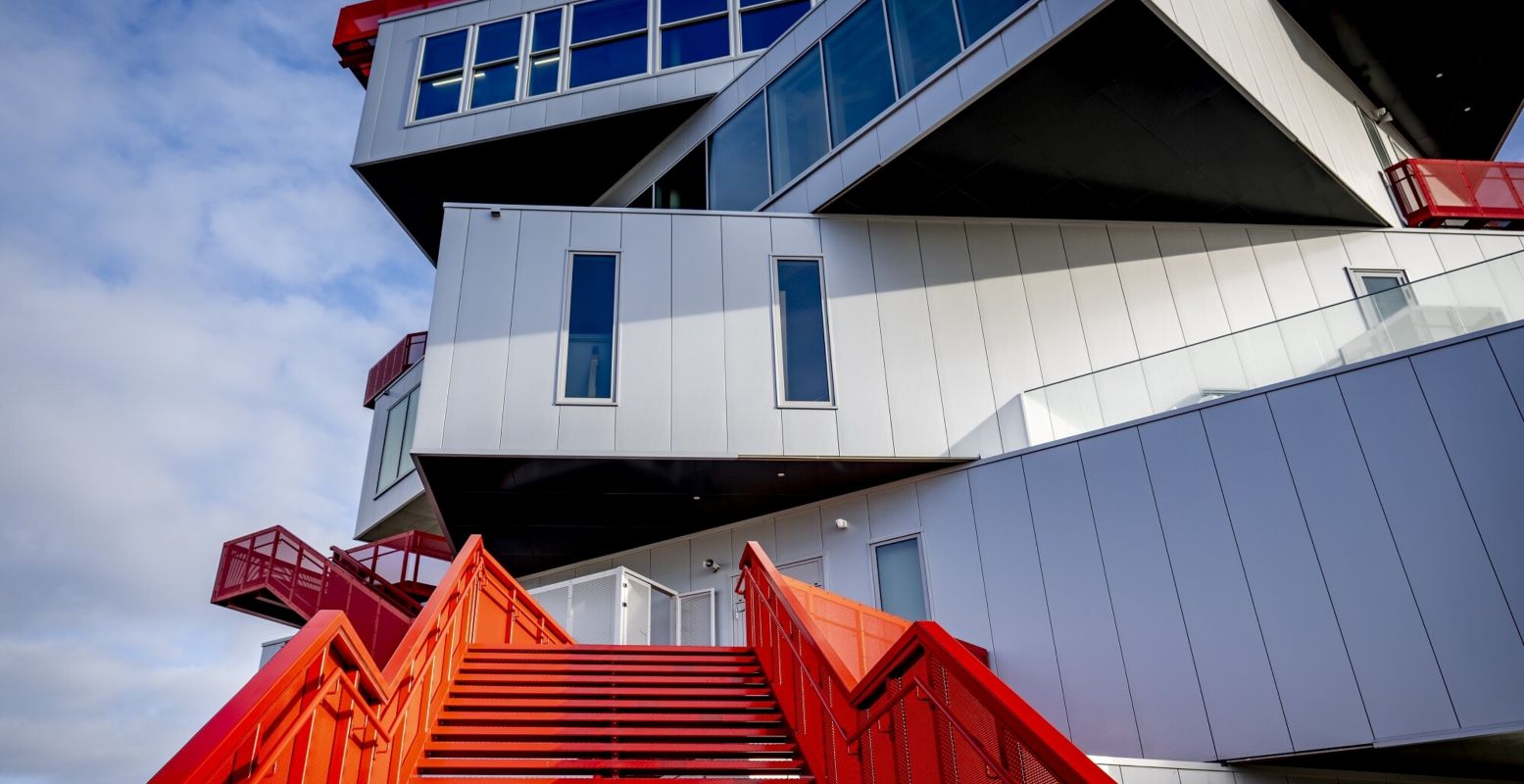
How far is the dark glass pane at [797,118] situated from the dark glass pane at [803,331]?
2.04 meters

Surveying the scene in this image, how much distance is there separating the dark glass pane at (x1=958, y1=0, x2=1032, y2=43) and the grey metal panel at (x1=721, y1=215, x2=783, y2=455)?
4119mm

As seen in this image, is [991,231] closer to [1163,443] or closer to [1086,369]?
[1086,369]

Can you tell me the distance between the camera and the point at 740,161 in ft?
56.2

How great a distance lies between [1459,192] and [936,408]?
1152 cm

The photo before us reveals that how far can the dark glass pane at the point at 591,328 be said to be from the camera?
44.4 feet

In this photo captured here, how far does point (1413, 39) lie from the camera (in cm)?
1780

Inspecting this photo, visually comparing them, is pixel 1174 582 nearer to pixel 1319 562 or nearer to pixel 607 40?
pixel 1319 562

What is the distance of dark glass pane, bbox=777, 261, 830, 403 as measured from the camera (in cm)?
1386

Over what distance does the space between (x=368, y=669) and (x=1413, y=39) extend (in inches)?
822

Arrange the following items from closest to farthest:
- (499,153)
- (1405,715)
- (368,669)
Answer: (368,669) < (1405,715) < (499,153)

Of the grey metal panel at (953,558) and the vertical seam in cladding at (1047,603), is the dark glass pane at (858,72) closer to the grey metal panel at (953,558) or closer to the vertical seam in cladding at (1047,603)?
the grey metal panel at (953,558)

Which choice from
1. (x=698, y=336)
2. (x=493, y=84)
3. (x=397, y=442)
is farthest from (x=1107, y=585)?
(x=397, y=442)

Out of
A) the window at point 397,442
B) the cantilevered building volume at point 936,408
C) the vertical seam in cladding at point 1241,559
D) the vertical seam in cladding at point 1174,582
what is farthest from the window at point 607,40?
the vertical seam in cladding at point 1241,559

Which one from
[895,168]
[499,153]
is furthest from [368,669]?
[499,153]
